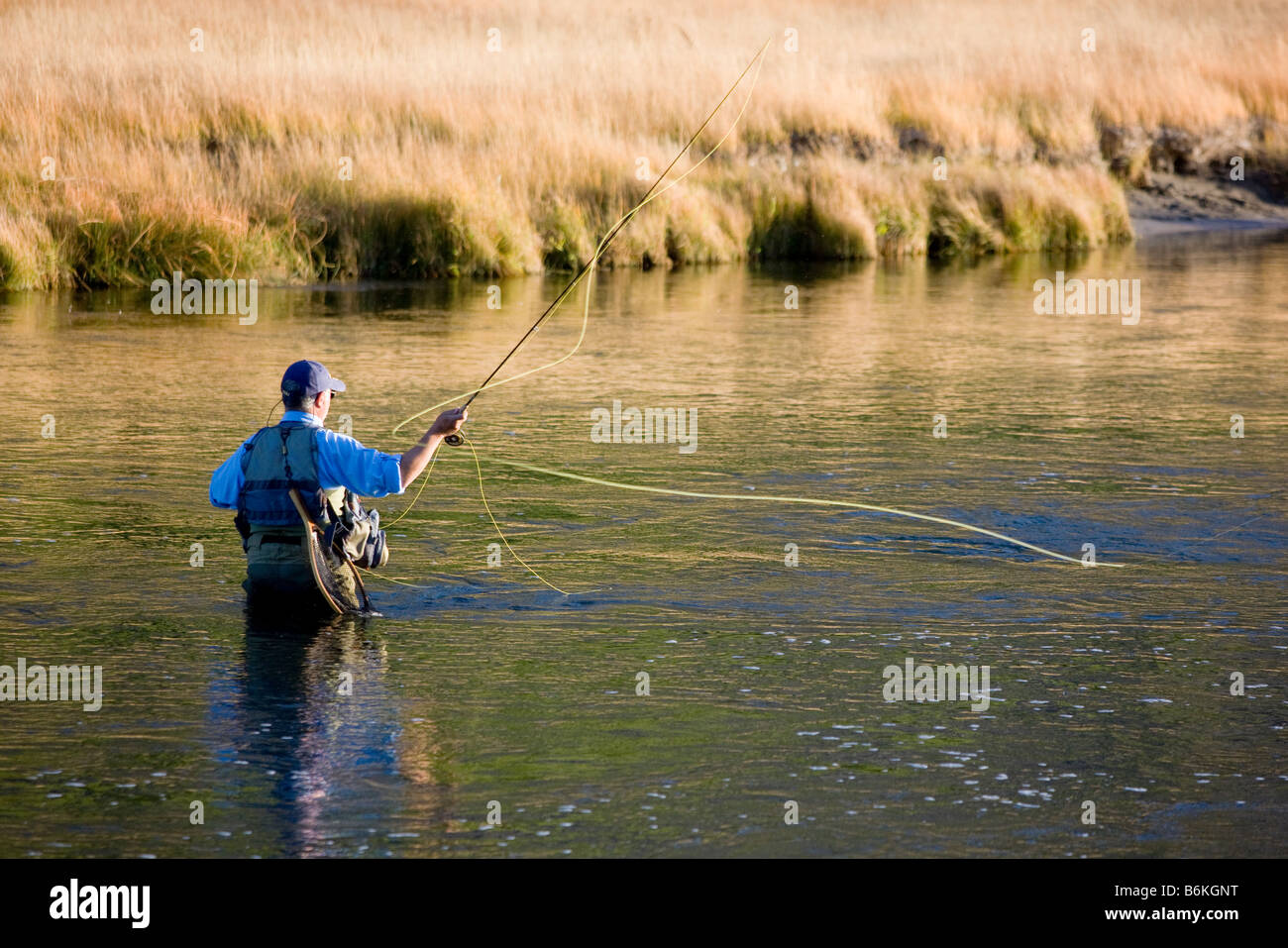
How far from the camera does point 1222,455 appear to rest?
1116 centimetres

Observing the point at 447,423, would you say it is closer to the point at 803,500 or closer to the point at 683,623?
the point at 683,623

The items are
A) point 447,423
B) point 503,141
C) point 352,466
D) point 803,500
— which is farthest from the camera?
point 503,141

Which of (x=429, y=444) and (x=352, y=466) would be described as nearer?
(x=429, y=444)

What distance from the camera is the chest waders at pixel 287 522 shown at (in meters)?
7.34

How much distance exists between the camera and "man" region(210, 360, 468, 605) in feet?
23.8

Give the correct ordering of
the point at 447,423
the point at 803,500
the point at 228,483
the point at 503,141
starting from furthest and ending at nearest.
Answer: the point at 503,141 < the point at 803,500 < the point at 228,483 < the point at 447,423

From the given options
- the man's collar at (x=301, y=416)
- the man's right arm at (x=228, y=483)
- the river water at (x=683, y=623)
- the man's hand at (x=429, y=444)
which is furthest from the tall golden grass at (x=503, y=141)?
the man's hand at (x=429, y=444)

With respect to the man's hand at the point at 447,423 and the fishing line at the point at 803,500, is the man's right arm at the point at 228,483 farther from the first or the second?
the fishing line at the point at 803,500

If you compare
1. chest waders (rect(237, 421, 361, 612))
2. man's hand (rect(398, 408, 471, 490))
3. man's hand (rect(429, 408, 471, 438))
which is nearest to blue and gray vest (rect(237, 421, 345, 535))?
chest waders (rect(237, 421, 361, 612))

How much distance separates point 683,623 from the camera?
7609 millimetres

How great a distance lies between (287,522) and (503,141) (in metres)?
17.8

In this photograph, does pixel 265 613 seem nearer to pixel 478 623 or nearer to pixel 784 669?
pixel 478 623

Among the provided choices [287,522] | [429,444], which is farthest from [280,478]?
[429,444]

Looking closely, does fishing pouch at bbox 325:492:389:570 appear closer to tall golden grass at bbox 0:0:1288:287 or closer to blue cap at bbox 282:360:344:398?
blue cap at bbox 282:360:344:398
